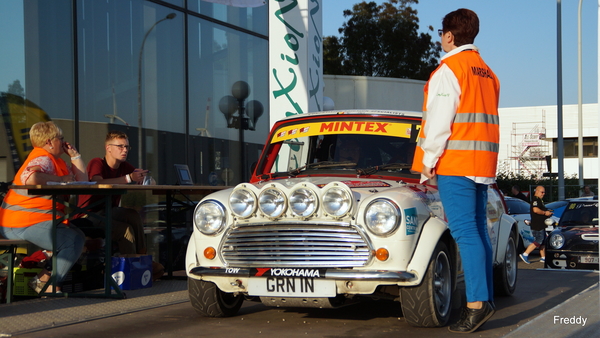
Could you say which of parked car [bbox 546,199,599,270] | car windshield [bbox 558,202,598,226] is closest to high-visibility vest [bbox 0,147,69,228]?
parked car [bbox 546,199,599,270]

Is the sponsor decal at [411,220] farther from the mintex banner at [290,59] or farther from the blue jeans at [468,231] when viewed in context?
the mintex banner at [290,59]

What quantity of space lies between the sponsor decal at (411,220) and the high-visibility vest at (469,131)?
0.35 metres

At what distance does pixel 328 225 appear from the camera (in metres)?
5.01

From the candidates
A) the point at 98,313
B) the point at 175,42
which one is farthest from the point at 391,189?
the point at 175,42

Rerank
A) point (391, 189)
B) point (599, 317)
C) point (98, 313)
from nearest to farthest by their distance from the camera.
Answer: point (599, 317)
point (391, 189)
point (98, 313)

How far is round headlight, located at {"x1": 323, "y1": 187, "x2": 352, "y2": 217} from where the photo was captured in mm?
4961

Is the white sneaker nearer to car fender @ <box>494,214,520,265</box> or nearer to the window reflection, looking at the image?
car fender @ <box>494,214,520,265</box>

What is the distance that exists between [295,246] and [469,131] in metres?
1.42

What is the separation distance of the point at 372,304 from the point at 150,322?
202 centimetres

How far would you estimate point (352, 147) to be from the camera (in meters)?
6.47

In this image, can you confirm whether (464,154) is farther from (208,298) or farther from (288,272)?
(208,298)

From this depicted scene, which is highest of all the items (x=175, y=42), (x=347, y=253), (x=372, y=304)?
(x=175, y=42)

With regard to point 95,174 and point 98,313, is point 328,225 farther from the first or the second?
point 95,174

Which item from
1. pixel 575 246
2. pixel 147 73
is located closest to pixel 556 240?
pixel 575 246
